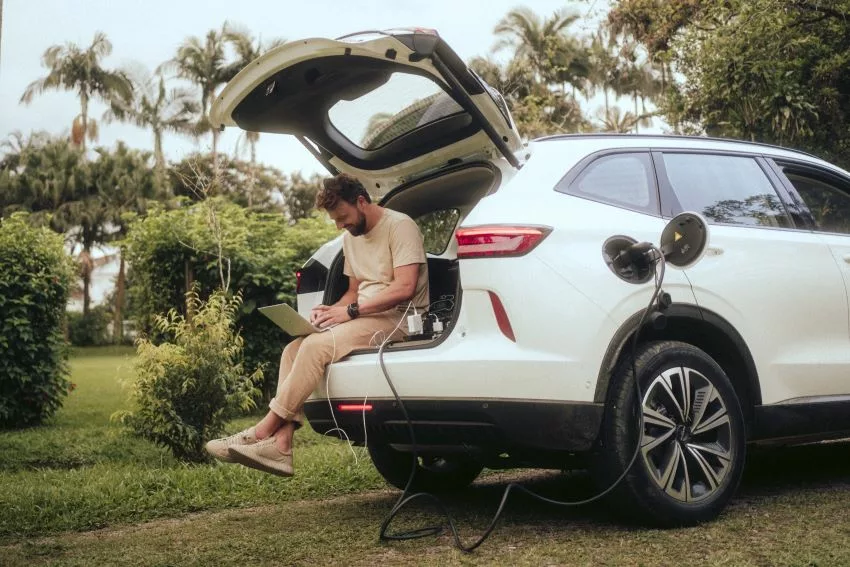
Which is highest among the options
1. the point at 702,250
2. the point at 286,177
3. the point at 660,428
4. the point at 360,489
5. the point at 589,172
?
the point at 286,177

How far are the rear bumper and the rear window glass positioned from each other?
153cm

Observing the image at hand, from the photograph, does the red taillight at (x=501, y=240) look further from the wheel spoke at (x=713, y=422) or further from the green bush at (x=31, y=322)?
the green bush at (x=31, y=322)

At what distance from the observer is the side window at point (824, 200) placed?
5.81 metres

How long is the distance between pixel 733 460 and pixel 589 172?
1.55 metres

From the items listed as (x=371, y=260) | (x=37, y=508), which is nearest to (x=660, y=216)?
(x=371, y=260)

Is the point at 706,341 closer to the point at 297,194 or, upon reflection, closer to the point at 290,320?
the point at 290,320

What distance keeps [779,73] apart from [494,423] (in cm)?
1103

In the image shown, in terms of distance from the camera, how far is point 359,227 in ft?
18.0

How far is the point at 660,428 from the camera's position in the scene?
4.64 metres

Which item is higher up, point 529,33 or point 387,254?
point 529,33

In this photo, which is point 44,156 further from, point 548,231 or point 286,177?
point 548,231

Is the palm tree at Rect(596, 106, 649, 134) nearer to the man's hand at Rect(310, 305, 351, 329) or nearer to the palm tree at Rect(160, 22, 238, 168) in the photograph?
the palm tree at Rect(160, 22, 238, 168)

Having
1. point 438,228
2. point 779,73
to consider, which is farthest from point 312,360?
point 779,73

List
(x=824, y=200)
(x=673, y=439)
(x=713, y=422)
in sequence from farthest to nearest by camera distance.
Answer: (x=824, y=200)
(x=713, y=422)
(x=673, y=439)
